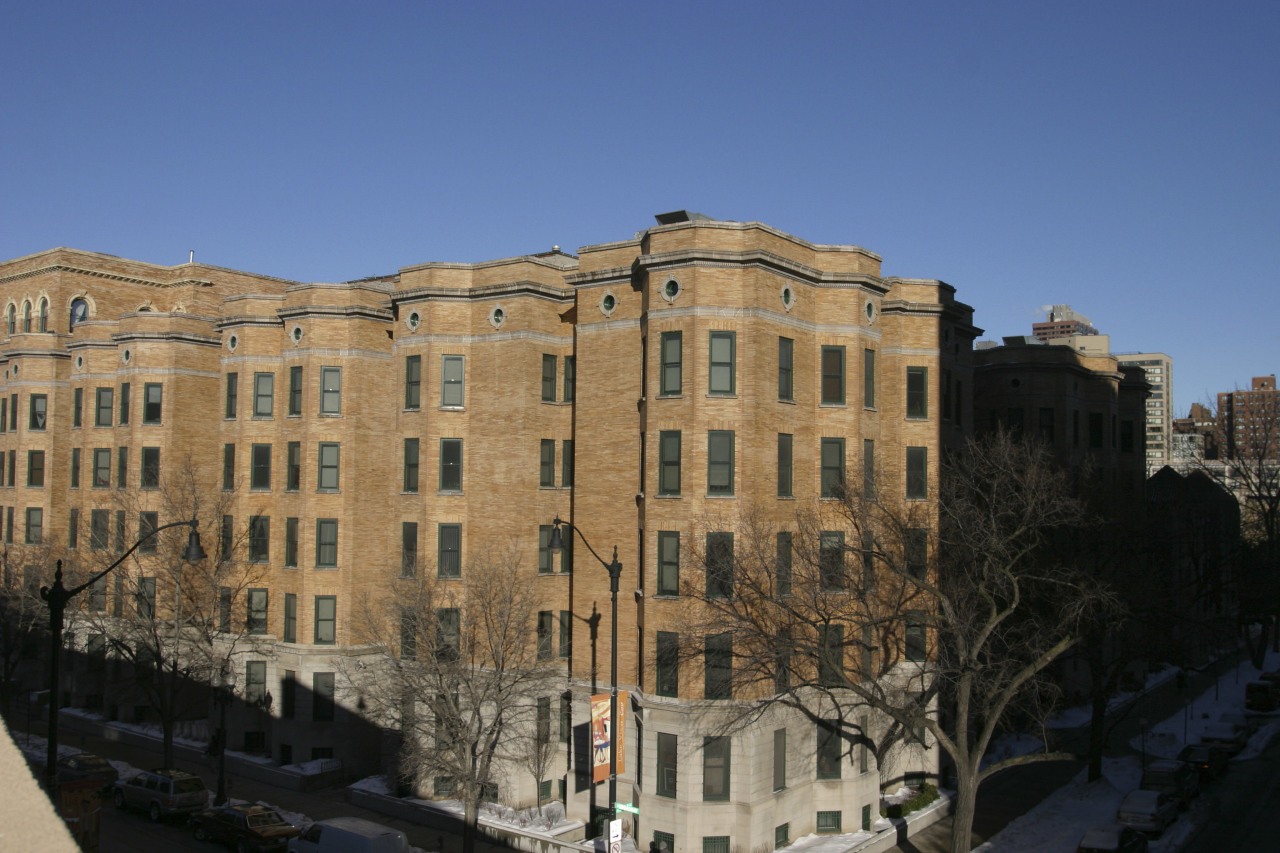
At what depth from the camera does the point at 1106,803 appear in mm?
36438

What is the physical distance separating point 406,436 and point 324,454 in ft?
14.2

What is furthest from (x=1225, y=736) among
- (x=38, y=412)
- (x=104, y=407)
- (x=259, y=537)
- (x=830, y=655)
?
(x=38, y=412)

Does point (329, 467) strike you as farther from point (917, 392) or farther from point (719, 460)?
point (917, 392)

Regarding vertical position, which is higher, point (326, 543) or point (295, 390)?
point (295, 390)

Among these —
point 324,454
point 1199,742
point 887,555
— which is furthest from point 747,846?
point 1199,742

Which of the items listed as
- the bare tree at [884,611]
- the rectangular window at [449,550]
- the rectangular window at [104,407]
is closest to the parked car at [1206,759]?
the bare tree at [884,611]

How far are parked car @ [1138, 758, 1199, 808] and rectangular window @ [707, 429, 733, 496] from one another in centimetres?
1973

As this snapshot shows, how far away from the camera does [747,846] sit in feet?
96.3

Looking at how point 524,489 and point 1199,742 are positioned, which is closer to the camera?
point 524,489

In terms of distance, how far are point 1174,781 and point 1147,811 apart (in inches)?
188

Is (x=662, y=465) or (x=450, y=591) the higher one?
(x=662, y=465)

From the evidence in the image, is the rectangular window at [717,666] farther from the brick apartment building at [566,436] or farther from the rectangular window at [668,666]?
the rectangular window at [668,666]

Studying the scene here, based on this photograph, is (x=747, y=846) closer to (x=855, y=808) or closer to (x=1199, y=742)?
(x=855, y=808)

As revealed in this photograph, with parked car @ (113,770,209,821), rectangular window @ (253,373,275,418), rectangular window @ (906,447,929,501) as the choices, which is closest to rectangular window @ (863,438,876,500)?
rectangular window @ (906,447,929,501)
